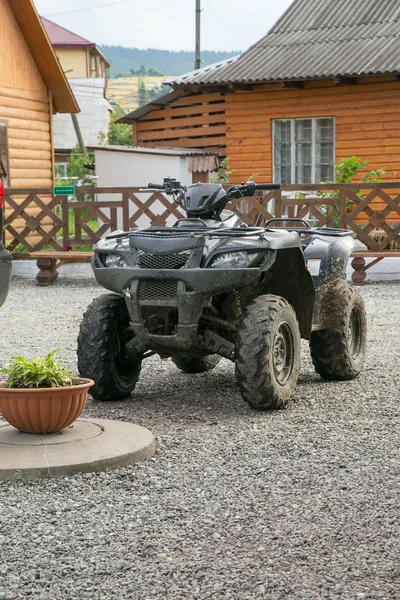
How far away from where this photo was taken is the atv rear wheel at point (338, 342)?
7.08 m

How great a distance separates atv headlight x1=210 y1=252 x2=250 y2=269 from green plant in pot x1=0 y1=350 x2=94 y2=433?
120cm

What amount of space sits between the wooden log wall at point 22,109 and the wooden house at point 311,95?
3323 millimetres

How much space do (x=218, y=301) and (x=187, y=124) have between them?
18330 millimetres

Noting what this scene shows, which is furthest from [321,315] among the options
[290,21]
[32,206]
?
[290,21]

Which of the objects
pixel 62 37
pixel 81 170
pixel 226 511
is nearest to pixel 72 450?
pixel 226 511

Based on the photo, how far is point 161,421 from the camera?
6023mm

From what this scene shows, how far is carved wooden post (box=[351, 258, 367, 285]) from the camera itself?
47.6 ft

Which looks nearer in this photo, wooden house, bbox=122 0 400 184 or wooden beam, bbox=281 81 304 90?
wooden house, bbox=122 0 400 184

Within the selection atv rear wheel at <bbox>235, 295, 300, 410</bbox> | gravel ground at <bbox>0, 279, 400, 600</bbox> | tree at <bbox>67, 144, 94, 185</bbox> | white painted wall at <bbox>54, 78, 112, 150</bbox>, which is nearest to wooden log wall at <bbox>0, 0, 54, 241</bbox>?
gravel ground at <bbox>0, 279, 400, 600</bbox>

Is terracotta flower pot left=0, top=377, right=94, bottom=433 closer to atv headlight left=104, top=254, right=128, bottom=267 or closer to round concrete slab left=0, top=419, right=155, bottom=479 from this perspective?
round concrete slab left=0, top=419, right=155, bottom=479

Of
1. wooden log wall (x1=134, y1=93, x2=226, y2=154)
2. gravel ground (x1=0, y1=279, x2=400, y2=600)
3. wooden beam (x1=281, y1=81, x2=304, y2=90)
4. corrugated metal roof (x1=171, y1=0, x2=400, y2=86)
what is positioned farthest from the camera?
wooden log wall (x1=134, y1=93, x2=226, y2=154)

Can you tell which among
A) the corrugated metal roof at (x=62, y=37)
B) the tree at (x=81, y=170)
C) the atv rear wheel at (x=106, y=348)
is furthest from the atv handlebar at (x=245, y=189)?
the corrugated metal roof at (x=62, y=37)

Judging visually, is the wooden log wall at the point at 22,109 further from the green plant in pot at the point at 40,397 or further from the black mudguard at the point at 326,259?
the green plant in pot at the point at 40,397

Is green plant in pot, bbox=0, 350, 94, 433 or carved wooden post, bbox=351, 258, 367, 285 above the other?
green plant in pot, bbox=0, 350, 94, 433
